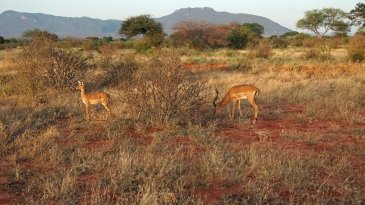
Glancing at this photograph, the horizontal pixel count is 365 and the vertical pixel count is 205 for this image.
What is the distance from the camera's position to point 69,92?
14688 millimetres

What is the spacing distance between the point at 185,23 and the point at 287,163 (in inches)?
1880

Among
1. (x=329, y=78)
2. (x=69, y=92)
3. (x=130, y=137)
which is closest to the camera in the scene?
(x=130, y=137)

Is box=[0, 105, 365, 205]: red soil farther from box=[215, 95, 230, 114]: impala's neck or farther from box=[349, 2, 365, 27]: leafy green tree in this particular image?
box=[349, 2, 365, 27]: leafy green tree

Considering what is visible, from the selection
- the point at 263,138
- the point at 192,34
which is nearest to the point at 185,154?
the point at 263,138

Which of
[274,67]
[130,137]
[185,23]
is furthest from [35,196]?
[185,23]

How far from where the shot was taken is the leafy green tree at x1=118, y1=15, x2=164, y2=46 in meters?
41.3

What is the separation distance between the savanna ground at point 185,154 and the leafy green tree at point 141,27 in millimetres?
28618

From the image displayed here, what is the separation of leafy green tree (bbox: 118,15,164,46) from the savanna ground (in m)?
28.6

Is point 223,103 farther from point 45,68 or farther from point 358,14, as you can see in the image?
point 358,14

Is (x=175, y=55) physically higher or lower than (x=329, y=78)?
higher

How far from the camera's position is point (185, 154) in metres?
7.60

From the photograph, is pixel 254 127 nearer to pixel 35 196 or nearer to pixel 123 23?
pixel 35 196

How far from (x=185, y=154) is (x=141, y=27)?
117 feet

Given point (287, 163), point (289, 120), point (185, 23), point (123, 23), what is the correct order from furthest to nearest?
1. point (185, 23)
2. point (123, 23)
3. point (289, 120)
4. point (287, 163)
